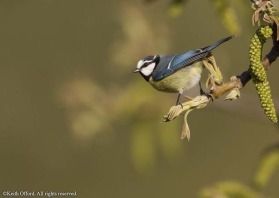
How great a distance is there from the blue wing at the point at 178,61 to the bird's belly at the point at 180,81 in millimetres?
27

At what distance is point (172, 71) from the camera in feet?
11.3

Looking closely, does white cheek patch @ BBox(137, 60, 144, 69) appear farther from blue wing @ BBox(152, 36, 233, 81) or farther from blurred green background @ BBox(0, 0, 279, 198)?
blurred green background @ BBox(0, 0, 279, 198)

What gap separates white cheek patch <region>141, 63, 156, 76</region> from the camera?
12.4 feet

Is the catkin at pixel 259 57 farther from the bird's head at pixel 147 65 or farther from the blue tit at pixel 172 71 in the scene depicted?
the bird's head at pixel 147 65

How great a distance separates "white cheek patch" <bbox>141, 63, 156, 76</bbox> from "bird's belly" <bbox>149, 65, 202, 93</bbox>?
18cm

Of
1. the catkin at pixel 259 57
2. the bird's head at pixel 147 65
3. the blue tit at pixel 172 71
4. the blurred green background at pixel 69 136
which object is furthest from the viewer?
the blurred green background at pixel 69 136

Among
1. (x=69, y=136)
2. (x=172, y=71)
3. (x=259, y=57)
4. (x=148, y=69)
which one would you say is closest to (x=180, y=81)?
(x=172, y=71)

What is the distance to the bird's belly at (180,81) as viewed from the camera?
10.9 feet

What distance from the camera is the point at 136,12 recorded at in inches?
151

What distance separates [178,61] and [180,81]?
4.7 inches

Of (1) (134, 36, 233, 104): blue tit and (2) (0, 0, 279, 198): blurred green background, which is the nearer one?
(1) (134, 36, 233, 104): blue tit

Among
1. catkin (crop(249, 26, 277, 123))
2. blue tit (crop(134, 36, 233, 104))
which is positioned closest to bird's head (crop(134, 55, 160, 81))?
blue tit (crop(134, 36, 233, 104))

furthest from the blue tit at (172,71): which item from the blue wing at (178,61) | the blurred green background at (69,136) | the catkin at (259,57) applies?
the blurred green background at (69,136)

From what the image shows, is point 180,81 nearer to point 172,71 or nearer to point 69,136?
point 172,71
